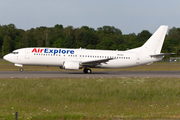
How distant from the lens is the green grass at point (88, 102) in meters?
11.9

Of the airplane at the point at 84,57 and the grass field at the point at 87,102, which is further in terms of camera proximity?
the airplane at the point at 84,57

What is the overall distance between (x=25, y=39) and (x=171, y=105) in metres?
109

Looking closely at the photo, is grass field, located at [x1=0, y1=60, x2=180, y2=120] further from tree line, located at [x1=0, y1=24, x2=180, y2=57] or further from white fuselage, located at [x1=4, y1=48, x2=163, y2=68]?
tree line, located at [x1=0, y1=24, x2=180, y2=57]

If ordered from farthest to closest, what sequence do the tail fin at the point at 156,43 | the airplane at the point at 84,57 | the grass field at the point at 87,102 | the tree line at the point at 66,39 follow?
1. the tree line at the point at 66,39
2. the tail fin at the point at 156,43
3. the airplane at the point at 84,57
4. the grass field at the point at 87,102

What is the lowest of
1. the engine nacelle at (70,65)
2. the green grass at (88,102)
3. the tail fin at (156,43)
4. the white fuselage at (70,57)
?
the green grass at (88,102)

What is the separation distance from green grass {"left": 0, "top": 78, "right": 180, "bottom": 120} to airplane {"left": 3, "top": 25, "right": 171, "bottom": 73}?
45.8ft

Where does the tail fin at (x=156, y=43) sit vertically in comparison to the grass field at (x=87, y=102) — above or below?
above

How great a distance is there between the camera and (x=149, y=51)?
38.0 meters

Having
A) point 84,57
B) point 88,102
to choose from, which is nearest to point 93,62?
point 84,57

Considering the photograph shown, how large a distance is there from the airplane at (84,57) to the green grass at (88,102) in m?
14.0

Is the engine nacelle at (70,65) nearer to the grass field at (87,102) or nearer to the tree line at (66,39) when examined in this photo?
the grass field at (87,102)

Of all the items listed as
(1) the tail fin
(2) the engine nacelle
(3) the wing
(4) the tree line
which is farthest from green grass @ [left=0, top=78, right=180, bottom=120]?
(4) the tree line

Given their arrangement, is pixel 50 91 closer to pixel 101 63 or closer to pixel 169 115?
pixel 169 115

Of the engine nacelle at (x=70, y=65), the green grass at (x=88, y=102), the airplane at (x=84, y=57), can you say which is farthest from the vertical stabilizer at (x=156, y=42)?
the green grass at (x=88, y=102)
